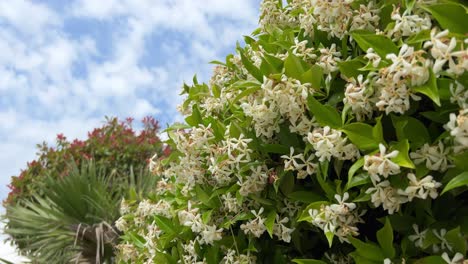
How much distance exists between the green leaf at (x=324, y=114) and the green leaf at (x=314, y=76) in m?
0.10

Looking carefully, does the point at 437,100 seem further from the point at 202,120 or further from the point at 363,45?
the point at 202,120

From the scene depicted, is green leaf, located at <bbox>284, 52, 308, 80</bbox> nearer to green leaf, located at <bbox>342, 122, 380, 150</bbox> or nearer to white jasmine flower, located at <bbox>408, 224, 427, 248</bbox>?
green leaf, located at <bbox>342, 122, 380, 150</bbox>

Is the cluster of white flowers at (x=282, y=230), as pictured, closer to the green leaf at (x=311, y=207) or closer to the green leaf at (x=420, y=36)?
the green leaf at (x=311, y=207)

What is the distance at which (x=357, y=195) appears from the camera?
164 cm

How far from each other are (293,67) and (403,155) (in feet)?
1.60

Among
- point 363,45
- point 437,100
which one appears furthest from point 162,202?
point 437,100

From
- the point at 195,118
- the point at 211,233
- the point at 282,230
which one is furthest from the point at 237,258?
the point at 195,118

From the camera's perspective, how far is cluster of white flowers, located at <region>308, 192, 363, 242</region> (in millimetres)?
1557

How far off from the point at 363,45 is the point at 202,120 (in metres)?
0.85

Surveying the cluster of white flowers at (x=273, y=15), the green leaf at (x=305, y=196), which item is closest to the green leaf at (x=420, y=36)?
the green leaf at (x=305, y=196)

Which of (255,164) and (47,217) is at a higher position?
(47,217)

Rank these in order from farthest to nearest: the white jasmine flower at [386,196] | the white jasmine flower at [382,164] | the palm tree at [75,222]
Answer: the palm tree at [75,222]
the white jasmine flower at [386,196]
the white jasmine flower at [382,164]

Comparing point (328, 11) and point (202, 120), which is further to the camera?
point (202, 120)

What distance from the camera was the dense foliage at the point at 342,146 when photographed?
4.66ft
